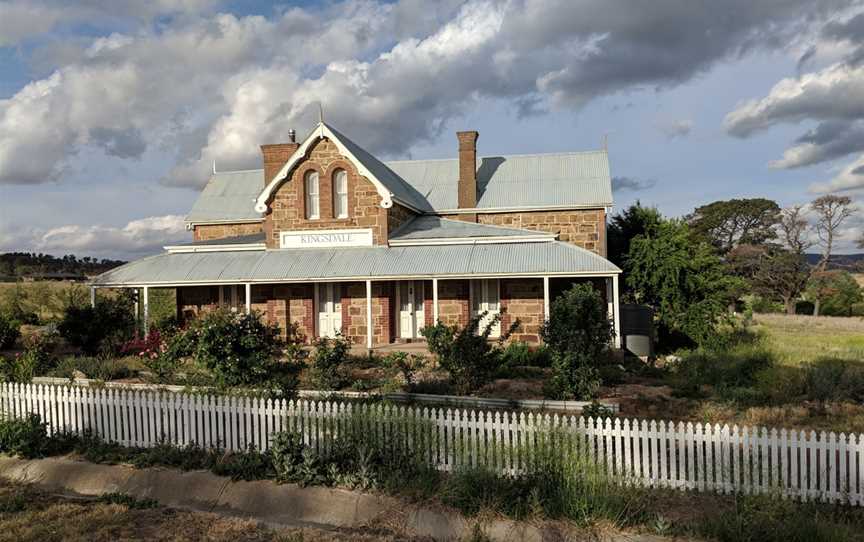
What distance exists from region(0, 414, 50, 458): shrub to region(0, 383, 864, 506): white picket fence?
385 mm

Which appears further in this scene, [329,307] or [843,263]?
[843,263]

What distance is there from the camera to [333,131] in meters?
20.7

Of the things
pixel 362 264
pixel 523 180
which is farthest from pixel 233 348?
pixel 523 180

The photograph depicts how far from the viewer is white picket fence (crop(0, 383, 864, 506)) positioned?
7035 millimetres

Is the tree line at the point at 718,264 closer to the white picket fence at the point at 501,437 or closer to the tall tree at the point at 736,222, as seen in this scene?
the tall tree at the point at 736,222

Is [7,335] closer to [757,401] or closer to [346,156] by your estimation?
[346,156]

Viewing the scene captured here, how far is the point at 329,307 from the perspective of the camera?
21078 millimetres

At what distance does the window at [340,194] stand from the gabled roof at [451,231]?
6.30 ft

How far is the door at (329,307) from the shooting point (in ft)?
68.7

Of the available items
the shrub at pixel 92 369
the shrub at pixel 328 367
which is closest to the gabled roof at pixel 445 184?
the shrub at pixel 92 369

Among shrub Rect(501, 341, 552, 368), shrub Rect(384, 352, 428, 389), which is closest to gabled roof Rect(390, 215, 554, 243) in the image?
shrub Rect(501, 341, 552, 368)

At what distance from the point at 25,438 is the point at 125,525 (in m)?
3.67

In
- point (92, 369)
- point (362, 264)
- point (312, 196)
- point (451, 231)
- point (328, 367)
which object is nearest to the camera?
point (328, 367)

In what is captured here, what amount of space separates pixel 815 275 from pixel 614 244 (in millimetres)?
28993
